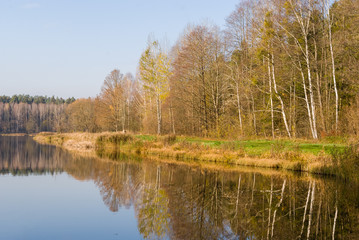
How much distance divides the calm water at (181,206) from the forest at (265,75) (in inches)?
307

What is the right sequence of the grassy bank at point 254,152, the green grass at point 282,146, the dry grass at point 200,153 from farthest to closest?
the green grass at point 282,146, the dry grass at point 200,153, the grassy bank at point 254,152

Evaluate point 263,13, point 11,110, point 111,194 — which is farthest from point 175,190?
point 11,110

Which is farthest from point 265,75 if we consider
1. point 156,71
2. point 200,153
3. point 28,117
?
point 28,117

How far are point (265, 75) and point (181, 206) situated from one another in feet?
62.4

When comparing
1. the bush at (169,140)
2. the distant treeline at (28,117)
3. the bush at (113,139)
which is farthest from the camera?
the distant treeline at (28,117)

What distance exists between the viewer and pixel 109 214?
406 inches

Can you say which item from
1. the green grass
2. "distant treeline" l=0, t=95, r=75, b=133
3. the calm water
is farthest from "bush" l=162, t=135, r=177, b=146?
"distant treeline" l=0, t=95, r=75, b=133

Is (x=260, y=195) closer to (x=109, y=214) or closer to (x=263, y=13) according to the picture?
(x=109, y=214)

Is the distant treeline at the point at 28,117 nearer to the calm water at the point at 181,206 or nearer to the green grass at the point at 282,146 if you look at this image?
the green grass at the point at 282,146

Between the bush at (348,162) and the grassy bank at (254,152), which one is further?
the grassy bank at (254,152)

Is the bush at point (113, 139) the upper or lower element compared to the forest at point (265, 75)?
lower

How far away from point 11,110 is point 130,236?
130304 millimetres

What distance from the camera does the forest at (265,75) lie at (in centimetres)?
2238

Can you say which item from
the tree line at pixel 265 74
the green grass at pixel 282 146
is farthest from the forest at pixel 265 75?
the green grass at pixel 282 146
